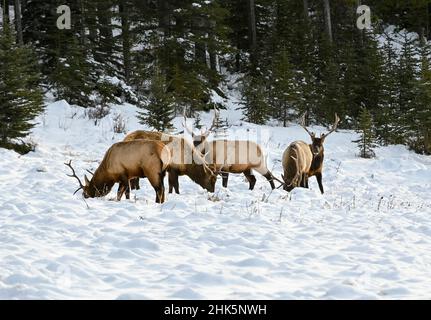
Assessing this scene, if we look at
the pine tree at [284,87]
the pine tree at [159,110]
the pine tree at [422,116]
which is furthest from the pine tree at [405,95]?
the pine tree at [159,110]

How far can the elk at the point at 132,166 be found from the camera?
815 centimetres

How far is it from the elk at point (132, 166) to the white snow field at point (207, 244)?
277mm

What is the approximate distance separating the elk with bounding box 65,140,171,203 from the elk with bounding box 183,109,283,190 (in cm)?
239

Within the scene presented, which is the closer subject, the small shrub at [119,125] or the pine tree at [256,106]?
the small shrub at [119,125]

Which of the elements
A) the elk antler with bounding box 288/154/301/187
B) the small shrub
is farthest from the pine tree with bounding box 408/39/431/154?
the small shrub


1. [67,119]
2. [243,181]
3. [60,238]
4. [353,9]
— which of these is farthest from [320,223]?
[353,9]

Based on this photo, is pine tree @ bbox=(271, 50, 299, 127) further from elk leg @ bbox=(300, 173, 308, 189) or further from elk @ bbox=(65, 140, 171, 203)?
elk @ bbox=(65, 140, 171, 203)

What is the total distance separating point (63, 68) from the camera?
18.5m

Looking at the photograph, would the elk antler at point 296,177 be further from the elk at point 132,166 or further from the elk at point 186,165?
the elk at point 132,166

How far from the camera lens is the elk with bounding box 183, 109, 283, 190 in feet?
35.4

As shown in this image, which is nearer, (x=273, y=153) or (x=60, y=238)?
(x=60, y=238)

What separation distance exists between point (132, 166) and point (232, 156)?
3.45 metres
